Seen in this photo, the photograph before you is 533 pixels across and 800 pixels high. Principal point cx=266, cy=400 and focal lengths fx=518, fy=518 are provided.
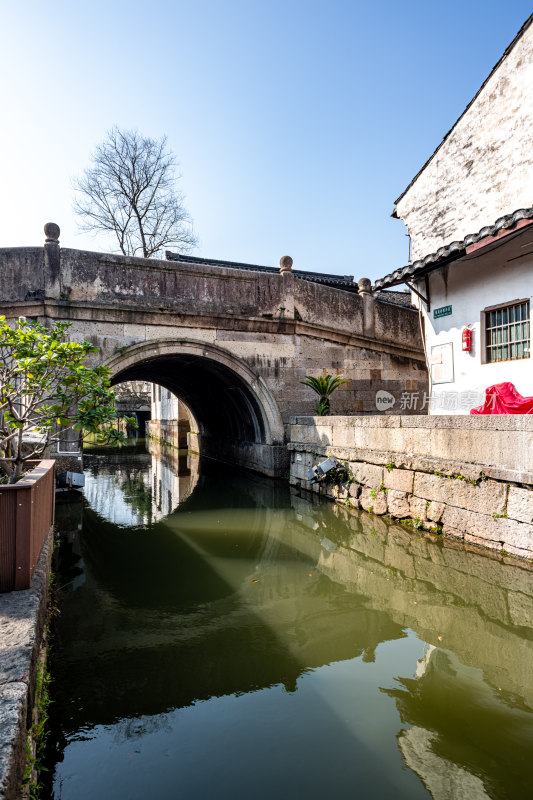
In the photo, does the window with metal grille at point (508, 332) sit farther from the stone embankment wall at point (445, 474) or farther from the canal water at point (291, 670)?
the canal water at point (291, 670)

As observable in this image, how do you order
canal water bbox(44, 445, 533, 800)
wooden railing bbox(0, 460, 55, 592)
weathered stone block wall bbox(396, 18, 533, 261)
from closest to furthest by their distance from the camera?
canal water bbox(44, 445, 533, 800)
wooden railing bbox(0, 460, 55, 592)
weathered stone block wall bbox(396, 18, 533, 261)

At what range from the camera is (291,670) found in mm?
2961

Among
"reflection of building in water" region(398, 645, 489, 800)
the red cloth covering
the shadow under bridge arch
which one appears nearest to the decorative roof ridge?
the shadow under bridge arch

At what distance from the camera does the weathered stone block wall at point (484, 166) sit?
7.96 metres

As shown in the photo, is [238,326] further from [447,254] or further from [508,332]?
[508,332]

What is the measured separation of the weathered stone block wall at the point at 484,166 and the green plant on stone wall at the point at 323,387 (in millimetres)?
3092

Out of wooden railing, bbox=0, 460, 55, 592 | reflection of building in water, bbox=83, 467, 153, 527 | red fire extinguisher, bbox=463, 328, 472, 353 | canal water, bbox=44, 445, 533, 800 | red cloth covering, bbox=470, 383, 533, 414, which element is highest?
red fire extinguisher, bbox=463, 328, 472, 353

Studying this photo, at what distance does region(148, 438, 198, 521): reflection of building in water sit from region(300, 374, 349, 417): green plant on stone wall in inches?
115

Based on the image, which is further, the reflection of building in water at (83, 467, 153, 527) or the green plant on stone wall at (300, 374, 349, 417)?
the green plant on stone wall at (300, 374, 349, 417)

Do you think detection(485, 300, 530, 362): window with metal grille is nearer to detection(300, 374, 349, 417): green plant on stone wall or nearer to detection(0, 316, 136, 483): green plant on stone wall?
detection(300, 374, 349, 417): green plant on stone wall

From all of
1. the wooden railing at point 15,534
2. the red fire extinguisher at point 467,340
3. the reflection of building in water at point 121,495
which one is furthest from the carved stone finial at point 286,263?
the wooden railing at point 15,534

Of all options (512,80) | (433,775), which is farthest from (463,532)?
(512,80)
